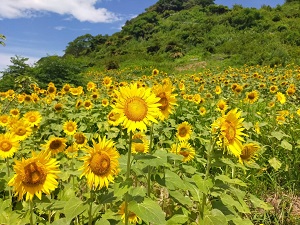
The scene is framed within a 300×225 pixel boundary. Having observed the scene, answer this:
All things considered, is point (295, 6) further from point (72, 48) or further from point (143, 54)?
point (72, 48)

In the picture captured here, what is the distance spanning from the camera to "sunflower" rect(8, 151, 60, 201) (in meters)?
1.46

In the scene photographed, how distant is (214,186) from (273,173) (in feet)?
4.97

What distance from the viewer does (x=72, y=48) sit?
47750 mm

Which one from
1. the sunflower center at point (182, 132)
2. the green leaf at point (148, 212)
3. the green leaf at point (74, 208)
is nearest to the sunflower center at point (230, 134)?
the green leaf at point (148, 212)

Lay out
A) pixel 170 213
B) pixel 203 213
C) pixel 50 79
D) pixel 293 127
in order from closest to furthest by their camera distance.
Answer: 1. pixel 203 213
2. pixel 170 213
3. pixel 293 127
4. pixel 50 79

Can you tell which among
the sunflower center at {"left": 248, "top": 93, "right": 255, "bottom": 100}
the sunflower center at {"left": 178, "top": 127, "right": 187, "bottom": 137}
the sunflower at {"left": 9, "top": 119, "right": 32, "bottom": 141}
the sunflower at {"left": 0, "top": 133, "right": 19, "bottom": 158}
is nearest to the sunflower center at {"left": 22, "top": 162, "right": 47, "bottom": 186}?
the sunflower at {"left": 0, "top": 133, "right": 19, "bottom": 158}

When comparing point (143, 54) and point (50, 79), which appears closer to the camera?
point (50, 79)

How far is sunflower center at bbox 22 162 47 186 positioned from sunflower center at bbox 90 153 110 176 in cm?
23

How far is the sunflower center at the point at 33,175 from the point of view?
1.46m

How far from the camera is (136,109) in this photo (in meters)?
1.55

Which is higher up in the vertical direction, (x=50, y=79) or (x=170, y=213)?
(x=50, y=79)

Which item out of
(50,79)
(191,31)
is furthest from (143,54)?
(50,79)

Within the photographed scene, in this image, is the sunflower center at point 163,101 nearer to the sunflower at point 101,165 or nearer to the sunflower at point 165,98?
the sunflower at point 165,98

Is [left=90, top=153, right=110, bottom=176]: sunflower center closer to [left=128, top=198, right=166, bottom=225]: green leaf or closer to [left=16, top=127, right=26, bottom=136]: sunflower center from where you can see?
[left=128, top=198, right=166, bottom=225]: green leaf
